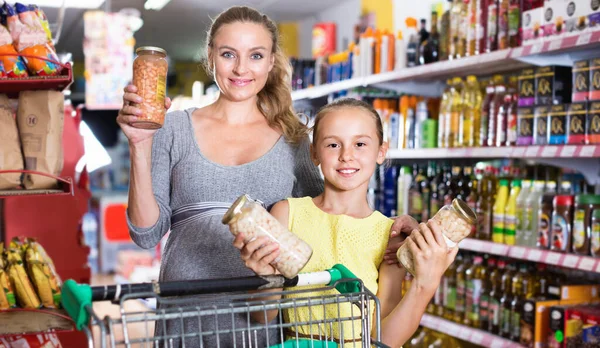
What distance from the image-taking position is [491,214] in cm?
364

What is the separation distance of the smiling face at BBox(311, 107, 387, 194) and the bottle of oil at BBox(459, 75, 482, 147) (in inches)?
78.4

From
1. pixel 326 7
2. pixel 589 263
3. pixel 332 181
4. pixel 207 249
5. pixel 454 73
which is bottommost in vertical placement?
pixel 589 263

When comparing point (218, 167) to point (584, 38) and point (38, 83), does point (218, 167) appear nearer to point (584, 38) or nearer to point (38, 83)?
point (38, 83)

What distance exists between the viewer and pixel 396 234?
70.9 inches

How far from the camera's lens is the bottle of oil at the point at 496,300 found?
138 inches

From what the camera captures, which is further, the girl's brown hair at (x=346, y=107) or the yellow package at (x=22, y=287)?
the yellow package at (x=22, y=287)

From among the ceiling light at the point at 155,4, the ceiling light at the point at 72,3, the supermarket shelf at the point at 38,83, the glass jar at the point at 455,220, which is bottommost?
the glass jar at the point at 455,220

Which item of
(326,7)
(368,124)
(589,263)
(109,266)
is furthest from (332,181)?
(109,266)

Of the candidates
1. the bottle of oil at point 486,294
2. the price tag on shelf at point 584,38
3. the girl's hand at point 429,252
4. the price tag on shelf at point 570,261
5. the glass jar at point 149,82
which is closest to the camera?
the girl's hand at point 429,252

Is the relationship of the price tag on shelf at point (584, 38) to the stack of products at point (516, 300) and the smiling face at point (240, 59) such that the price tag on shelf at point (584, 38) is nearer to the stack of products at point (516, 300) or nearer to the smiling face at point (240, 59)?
the stack of products at point (516, 300)

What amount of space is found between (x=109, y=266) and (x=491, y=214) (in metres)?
7.54

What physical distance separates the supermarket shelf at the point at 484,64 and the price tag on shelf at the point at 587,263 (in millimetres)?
901

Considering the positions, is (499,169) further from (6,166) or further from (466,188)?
(6,166)

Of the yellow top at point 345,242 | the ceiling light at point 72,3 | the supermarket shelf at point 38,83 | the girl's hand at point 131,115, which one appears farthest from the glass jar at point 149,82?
the ceiling light at point 72,3
